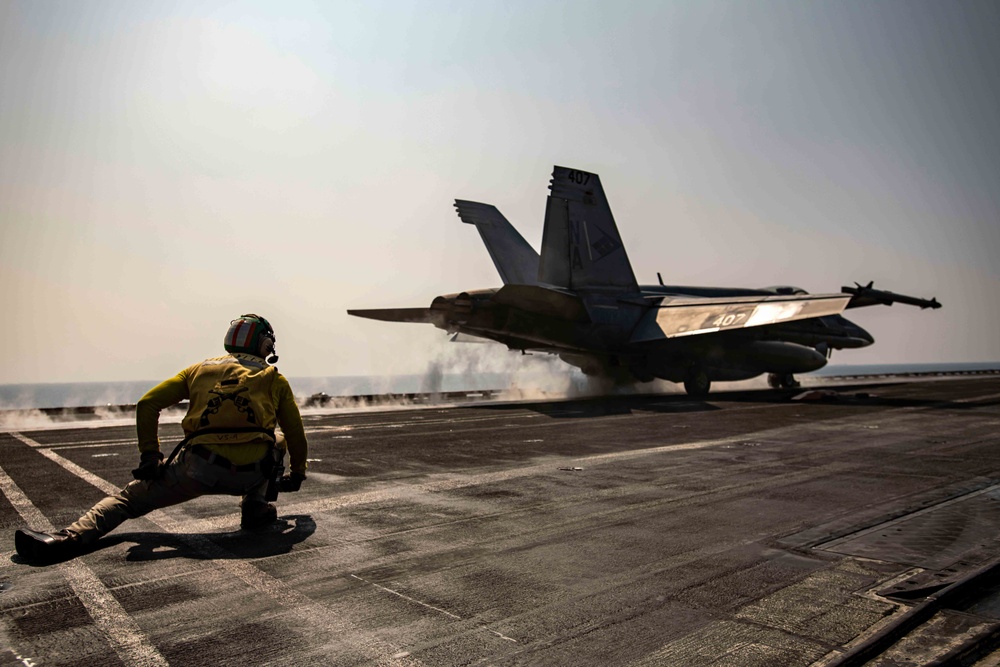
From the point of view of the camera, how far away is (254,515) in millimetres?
7246

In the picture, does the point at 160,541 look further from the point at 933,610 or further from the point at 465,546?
the point at 933,610

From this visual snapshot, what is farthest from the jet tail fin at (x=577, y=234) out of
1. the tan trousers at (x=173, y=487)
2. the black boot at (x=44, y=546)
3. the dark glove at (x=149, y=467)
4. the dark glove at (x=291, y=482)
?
the black boot at (x=44, y=546)

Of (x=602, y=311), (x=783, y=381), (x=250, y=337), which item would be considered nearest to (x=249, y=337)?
(x=250, y=337)

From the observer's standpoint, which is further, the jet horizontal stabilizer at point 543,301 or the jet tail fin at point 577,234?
the jet tail fin at point 577,234

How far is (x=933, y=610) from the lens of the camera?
187 inches

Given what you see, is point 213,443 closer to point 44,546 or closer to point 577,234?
point 44,546

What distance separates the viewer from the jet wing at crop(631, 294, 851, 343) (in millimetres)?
27516

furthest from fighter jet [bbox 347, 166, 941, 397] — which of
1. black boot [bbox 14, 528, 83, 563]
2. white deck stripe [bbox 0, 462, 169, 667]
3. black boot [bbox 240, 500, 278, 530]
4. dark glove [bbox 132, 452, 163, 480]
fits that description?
white deck stripe [bbox 0, 462, 169, 667]

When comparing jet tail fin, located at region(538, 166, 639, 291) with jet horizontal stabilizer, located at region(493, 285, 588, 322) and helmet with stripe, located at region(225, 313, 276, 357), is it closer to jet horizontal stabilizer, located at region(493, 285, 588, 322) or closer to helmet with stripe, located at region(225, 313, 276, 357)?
jet horizontal stabilizer, located at region(493, 285, 588, 322)

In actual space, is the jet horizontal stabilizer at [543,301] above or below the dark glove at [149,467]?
above

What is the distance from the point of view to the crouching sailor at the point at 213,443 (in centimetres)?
656

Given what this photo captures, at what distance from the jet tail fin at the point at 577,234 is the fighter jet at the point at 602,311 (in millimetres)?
40

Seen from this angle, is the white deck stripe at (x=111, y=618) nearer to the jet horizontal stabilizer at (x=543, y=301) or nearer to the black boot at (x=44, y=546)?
the black boot at (x=44, y=546)

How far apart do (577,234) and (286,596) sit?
83.1ft
